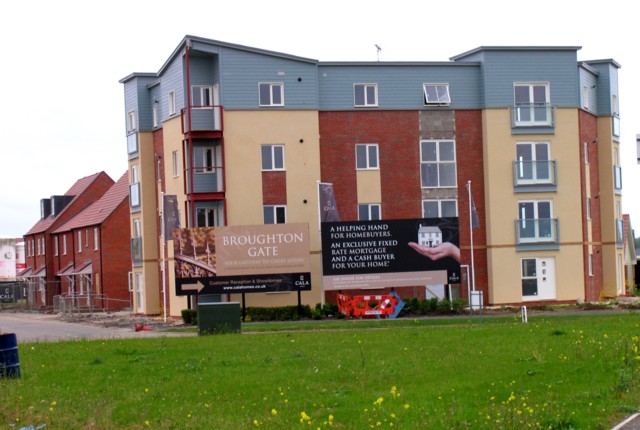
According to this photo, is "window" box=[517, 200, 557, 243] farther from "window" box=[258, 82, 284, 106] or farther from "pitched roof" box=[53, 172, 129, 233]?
"pitched roof" box=[53, 172, 129, 233]

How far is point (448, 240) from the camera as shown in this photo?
4212 centimetres

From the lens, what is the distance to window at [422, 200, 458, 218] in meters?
47.6

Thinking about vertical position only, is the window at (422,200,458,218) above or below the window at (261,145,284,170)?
below

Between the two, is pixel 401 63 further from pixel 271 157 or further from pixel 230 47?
pixel 230 47

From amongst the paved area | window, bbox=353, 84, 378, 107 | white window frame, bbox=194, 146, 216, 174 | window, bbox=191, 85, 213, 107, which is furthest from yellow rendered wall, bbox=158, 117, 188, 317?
window, bbox=353, 84, 378, 107

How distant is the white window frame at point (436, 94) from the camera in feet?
155

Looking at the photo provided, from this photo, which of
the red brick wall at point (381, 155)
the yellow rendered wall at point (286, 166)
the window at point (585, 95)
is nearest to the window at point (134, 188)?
the yellow rendered wall at point (286, 166)

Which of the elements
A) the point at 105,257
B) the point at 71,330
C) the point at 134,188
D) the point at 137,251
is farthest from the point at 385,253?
the point at 105,257

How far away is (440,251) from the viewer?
42.1 metres

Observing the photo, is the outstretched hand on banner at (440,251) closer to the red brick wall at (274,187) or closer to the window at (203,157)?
the red brick wall at (274,187)

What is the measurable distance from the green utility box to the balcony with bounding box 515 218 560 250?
780 inches

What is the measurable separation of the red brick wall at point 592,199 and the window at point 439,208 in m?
6.39

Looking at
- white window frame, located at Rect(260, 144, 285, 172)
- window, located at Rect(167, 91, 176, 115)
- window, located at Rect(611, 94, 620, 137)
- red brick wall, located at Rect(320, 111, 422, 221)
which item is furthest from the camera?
window, located at Rect(611, 94, 620, 137)

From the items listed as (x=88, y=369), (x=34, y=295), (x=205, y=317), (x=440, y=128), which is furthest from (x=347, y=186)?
(x=34, y=295)
